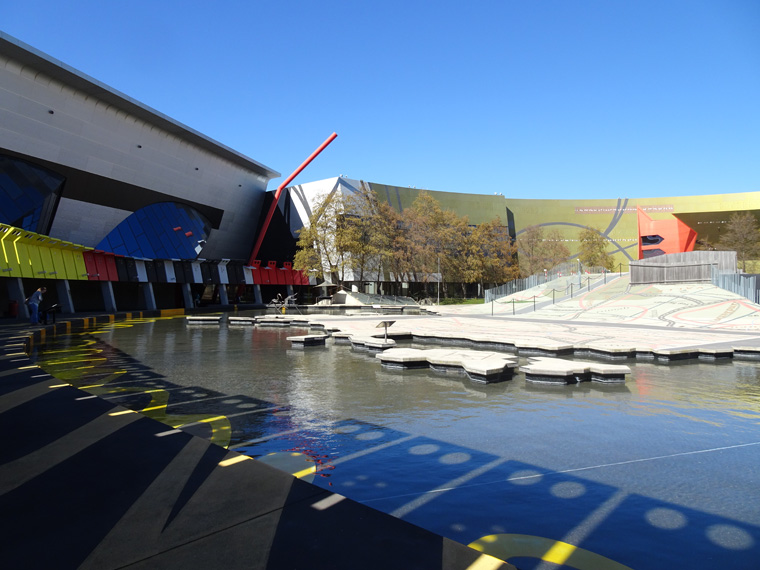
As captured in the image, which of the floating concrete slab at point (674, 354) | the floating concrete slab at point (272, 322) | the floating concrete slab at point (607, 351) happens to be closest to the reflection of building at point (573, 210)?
the floating concrete slab at point (272, 322)

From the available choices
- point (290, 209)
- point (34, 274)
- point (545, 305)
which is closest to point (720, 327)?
point (545, 305)

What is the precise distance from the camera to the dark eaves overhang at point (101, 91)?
A: 2983 cm

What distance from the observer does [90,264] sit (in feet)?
117

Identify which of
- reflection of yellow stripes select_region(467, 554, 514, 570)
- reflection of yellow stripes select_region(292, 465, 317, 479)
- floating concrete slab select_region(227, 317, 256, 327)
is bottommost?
floating concrete slab select_region(227, 317, 256, 327)

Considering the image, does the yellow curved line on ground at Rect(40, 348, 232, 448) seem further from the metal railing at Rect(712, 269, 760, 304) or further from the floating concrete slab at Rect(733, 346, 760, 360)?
the metal railing at Rect(712, 269, 760, 304)

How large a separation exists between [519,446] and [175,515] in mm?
3459

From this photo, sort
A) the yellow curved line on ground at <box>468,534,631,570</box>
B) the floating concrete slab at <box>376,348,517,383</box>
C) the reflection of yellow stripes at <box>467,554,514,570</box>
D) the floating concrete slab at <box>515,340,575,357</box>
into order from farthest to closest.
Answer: the floating concrete slab at <box>515,340,575,357</box> → the floating concrete slab at <box>376,348,517,383</box> → the yellow curved line on ground at <box>468,534,631,570</box> → the reflection of yellow stripes at <box>467,554,514,570</box>

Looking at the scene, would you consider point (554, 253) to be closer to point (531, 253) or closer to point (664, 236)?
point (531, 253)

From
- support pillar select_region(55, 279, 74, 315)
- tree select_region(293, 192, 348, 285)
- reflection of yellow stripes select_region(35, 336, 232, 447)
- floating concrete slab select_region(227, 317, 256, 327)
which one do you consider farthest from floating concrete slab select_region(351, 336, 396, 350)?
tree select_region(293, 192, 348, 285)

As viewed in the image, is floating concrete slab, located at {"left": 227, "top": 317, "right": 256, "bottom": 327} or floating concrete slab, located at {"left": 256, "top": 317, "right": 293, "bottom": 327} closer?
floating concrete slab, located at {"left": 256, "top": 317, "right": 293, "bottom": 327}

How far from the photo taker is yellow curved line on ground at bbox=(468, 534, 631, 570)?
2.76 m

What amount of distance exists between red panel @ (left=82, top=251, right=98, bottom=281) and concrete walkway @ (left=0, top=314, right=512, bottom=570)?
35352 mm

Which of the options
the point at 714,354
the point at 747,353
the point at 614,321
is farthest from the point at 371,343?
the point at 614,321

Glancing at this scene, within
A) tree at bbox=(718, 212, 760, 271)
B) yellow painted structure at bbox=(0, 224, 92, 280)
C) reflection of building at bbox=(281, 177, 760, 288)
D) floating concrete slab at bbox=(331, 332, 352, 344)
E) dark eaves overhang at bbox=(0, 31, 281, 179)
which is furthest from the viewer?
tree at bbox=(718, 212, 760, 271)
